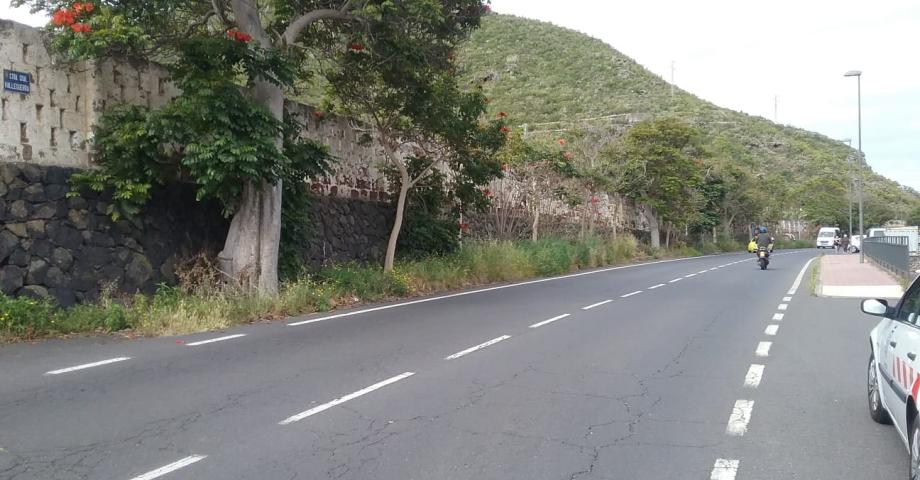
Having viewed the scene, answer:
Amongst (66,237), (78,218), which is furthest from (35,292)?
(78,218)

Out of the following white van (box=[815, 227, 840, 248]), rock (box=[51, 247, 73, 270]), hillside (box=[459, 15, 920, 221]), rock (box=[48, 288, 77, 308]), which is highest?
hillside (box=[459, 15, 920, 221])

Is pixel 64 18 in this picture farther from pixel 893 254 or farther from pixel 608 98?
pixel 608 98

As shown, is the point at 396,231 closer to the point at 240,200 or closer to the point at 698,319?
the point at 240,200

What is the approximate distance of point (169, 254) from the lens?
44.0 ft

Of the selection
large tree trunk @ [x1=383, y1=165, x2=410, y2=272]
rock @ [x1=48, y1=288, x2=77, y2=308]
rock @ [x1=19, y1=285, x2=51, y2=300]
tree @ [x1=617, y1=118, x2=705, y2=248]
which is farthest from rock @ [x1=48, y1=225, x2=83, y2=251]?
tree @ [x1=617, y1=118, x2=705, y2=248]

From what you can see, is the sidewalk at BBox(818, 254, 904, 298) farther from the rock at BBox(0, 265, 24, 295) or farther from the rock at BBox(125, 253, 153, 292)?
the rock at BBox(0, 265, 24, 295)

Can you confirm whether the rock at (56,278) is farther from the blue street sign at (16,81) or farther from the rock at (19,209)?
the blue street sign at (16,81)

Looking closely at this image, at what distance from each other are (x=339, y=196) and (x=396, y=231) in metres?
1.65

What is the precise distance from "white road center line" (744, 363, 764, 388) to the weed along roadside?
7492mm

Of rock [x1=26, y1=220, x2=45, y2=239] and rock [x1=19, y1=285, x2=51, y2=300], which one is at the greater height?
rock [x1=26, y1=220, x2=45, y2=239]

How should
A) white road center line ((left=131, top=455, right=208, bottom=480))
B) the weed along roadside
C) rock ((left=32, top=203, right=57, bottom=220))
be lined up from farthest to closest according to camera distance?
1. rock ((left=32, top=203, right=57, bottom=220))
2. the weed along roadside
3. white road center line ((left=131, top=455, right=208, bottom=480))

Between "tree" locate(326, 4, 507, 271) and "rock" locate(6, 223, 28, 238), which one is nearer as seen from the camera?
"rock" locate(6, 223, 28, 238)

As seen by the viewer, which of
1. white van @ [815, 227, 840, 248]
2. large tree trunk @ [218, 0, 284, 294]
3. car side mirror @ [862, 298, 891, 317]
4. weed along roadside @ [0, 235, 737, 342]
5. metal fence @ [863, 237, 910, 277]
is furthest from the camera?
white van @ [815, 227, 840, 248]

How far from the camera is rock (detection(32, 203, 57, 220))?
36.8ft
